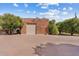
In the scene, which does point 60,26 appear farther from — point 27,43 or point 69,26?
point 27,43

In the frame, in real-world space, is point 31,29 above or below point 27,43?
above

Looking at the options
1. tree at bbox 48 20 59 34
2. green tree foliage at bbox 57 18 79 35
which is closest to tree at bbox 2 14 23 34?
tree at bbox 48 20 59 34

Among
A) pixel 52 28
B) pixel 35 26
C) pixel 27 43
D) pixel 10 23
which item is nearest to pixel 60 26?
pixel 52 28

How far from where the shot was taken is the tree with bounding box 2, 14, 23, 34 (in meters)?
3.66

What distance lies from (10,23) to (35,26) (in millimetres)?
282

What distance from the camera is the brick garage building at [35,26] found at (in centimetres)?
365

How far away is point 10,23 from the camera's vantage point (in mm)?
3686

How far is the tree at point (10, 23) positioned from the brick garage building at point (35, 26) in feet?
0.21

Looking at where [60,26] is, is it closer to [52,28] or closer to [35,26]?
[52,28]

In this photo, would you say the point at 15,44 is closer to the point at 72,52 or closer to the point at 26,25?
the point at 26,25

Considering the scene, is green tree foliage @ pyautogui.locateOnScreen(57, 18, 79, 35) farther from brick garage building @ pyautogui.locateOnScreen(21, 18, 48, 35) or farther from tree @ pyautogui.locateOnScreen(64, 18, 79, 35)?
brick garage building @ pyautogui.locateOnScreen(21, 18, 48, 35)

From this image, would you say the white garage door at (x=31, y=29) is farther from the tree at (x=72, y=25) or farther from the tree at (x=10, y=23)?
the tree at (x=72, y=25)

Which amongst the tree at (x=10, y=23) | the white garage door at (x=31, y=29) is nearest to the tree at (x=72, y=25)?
the white garage door at (x=31, y=29)

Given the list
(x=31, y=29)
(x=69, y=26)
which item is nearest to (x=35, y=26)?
(x=31, y=29)
